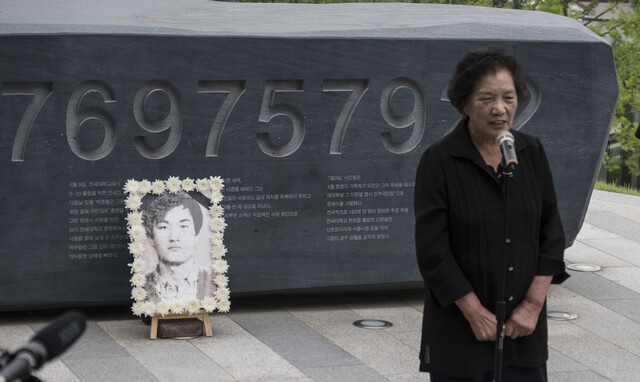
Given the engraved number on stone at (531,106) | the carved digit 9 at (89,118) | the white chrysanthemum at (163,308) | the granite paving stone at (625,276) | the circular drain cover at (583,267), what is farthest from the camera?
the circular drain cover at (583,267)

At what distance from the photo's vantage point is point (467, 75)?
4.04 m

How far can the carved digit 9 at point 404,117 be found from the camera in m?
7.66

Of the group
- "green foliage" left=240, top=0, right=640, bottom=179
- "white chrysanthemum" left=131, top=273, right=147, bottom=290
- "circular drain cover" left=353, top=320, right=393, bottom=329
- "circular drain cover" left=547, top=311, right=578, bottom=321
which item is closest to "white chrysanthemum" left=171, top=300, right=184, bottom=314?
"white chrysanthemum" left=131, top=273, right=147, bottom=290

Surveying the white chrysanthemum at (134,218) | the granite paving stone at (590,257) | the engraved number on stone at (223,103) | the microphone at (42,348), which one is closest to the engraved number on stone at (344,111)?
the engraved number on stone at (223,103)

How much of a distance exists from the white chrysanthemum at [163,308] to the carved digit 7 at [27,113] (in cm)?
134

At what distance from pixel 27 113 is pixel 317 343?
7.91ft

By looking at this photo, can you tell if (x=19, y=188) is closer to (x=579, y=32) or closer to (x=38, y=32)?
(x=38, y=32)

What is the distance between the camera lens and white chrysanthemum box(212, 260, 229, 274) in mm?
6949

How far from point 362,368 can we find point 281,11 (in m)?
3.14

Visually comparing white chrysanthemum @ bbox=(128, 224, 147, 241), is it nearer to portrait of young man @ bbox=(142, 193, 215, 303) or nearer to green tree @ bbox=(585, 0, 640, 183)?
portrait of young man @ bbox=(142, 193, 215, 303)

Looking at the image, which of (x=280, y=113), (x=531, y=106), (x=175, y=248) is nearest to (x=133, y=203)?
(x=175, y=248)

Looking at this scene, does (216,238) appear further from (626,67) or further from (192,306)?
(626,67)

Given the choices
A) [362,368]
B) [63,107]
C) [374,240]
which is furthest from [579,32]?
[63,107]

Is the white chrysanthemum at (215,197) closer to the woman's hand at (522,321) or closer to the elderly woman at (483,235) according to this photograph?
the elderly woman at (483,235)
